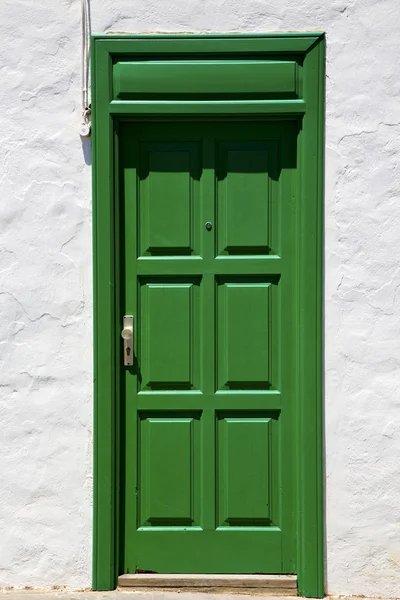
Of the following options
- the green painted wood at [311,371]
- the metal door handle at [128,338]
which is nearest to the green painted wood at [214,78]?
the green painted wood at [311,371]

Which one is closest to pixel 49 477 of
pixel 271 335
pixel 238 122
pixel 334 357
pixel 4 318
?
pixel 4 318

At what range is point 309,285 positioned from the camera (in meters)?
3.52

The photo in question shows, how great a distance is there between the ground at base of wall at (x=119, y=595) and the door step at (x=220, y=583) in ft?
0.10

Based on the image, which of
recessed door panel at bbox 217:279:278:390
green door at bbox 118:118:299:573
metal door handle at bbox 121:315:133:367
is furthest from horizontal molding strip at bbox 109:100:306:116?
metal door handle at bbox 121:315:133:367

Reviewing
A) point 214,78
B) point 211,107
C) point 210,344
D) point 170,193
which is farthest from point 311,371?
point 214,78

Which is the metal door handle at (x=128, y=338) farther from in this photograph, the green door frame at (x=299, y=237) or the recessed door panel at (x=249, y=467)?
the recessed door panel at (x=249, y=467)

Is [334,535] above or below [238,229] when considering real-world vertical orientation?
below

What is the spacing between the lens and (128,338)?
3.60 meters

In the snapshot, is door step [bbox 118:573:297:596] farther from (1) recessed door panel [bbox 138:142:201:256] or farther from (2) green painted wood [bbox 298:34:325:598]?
(1) recessed door panel [bbox 138:142:201:256]

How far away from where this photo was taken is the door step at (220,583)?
11.8 feet

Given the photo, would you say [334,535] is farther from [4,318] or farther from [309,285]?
[4,318]

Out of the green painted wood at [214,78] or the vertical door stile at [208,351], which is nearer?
the green painted wood at [214,78]

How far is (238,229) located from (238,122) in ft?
1.78

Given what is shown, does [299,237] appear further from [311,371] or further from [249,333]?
[311,371]
